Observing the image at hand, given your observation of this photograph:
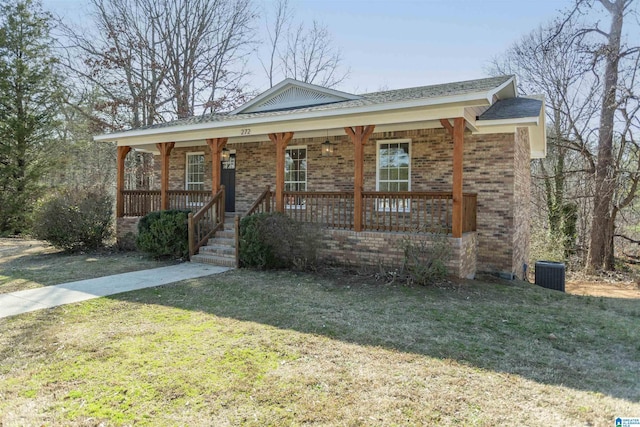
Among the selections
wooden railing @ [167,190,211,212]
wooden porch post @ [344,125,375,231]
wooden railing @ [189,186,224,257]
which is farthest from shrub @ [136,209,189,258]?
wooden porch post @ [344,125,375,231]

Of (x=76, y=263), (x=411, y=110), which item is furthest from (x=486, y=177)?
(x=76, y=263)

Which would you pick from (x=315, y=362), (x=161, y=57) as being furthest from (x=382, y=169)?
(x=161, y=57)

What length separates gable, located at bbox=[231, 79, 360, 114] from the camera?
40.6ft

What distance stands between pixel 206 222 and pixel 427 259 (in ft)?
19.8

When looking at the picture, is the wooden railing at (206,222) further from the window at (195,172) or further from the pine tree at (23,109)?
the pine tree at (23,109)

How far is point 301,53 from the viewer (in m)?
27.3

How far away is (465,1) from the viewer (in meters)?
13.1

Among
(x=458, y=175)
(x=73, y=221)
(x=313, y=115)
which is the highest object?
(x=313, y=115)

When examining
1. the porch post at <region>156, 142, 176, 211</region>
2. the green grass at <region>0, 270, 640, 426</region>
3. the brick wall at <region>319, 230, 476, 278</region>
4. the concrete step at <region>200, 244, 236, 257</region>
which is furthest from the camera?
the porch post at <region>156, 142, 176, 211</region>

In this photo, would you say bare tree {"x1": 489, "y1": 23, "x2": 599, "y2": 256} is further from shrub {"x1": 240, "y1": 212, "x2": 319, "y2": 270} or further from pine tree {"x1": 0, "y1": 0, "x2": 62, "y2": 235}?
pine tree {"x1": 0, "y1": 0, "x2": 62, "y2": 235}

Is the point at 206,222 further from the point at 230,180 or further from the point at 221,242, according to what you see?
the point at 230,180

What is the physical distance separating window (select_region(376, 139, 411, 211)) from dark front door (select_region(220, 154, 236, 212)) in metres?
5.24

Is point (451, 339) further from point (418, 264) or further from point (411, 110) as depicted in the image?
point (411, 110)

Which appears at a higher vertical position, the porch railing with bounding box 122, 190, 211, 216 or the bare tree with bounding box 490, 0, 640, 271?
the bare tree with bounding box 490, 0, 640, 271
